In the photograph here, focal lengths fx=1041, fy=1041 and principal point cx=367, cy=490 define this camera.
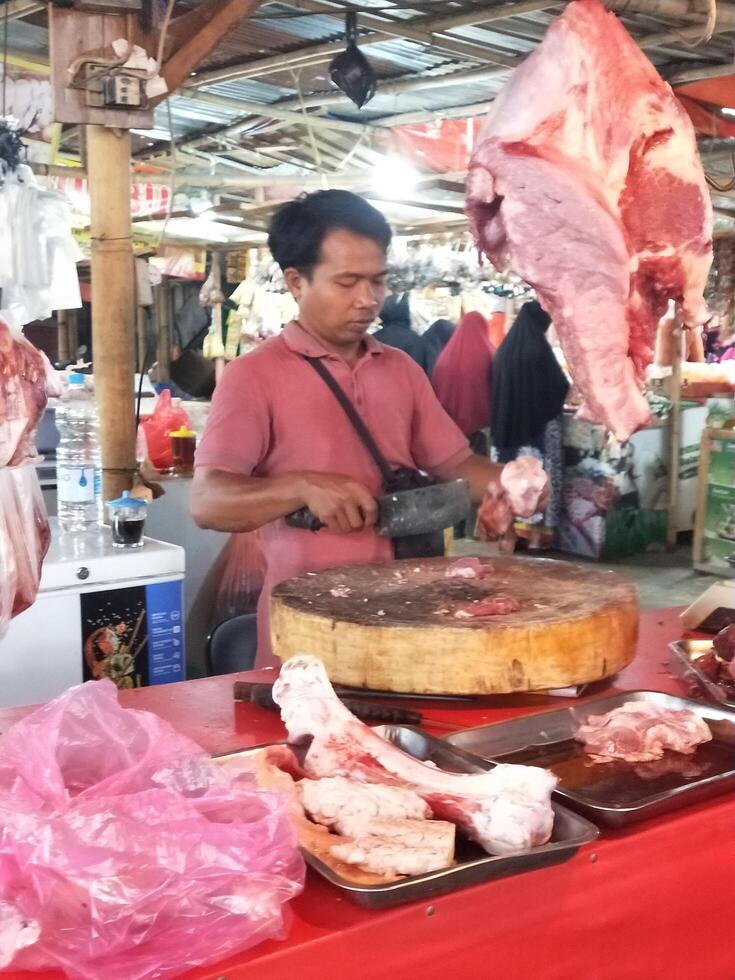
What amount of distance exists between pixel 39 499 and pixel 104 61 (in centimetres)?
210

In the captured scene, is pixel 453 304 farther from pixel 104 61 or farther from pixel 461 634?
pixel 461 634

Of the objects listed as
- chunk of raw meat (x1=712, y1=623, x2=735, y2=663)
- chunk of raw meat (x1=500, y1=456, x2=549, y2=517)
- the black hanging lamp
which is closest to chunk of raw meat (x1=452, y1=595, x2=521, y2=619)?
chunk of raw meat (x1=500, y1=456, x2=549, y2=517)

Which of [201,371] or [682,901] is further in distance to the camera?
[201,371]

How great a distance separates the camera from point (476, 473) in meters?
3.00

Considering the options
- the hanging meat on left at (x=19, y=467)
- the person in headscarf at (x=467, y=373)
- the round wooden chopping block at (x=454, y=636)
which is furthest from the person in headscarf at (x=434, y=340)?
the hanging meat on left at (x=19, y=467)

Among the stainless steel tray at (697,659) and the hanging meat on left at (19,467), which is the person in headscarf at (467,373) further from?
the hanging meat on left at (19,467)

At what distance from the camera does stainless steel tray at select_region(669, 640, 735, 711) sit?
1.91 meters

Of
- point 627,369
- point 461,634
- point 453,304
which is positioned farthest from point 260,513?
point 453,304

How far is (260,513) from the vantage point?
8.09 ft

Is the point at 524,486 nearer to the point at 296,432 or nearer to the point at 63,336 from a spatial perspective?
the point at 296,432

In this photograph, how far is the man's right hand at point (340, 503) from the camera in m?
2.34

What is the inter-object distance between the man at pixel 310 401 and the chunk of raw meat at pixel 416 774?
915 millimetres

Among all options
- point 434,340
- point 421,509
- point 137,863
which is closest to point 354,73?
point 421,509

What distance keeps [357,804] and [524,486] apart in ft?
3.49
